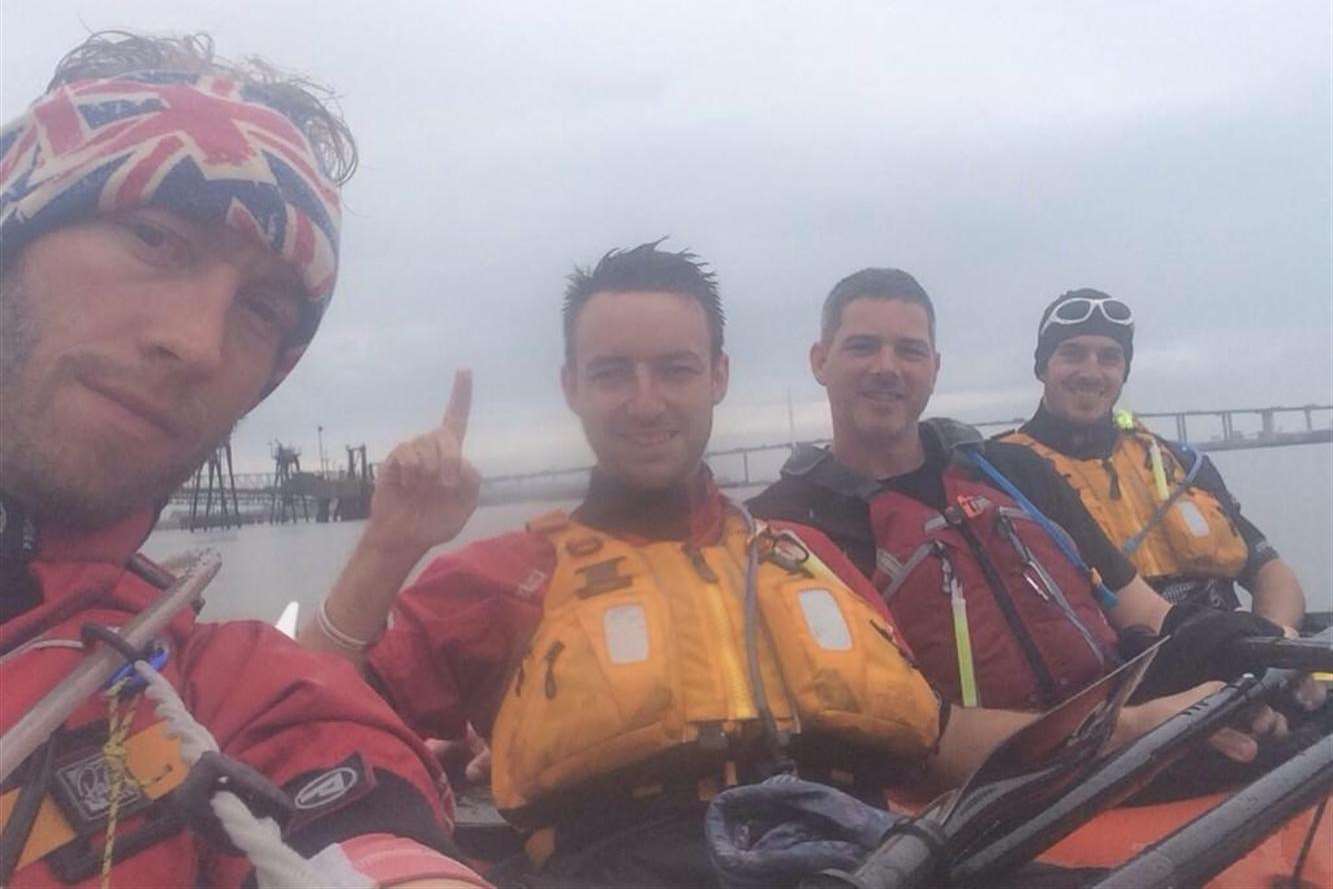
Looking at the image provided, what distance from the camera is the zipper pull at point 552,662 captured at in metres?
1.50

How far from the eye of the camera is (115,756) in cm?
84

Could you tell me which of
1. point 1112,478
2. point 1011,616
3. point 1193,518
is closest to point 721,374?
point 1011,616

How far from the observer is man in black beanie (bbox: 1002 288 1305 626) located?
294 centimetres

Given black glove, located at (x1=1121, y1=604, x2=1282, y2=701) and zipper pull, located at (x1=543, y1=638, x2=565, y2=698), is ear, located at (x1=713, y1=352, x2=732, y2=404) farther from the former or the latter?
black glove, located at (x1=1121, y1=604, x2=1282, y2=701)

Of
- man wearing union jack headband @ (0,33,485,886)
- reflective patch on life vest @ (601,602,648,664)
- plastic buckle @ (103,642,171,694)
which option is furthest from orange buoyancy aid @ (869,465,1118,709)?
plastic buckle @ (103,642,171,694)

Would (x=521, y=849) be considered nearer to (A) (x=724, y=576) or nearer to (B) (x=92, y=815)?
(A) (x=724, y=576)

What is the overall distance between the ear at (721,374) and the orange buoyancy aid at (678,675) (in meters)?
0.26

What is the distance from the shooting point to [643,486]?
1.62 meters

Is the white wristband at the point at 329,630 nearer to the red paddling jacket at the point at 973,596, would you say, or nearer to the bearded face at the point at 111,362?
the bearded face at the point at 111,362

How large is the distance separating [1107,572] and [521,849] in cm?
143

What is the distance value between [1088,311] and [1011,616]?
0.98 metres

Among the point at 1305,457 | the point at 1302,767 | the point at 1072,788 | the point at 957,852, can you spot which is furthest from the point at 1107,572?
the point at 957,852

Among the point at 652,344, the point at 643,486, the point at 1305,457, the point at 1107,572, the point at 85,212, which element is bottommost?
the point at 1107,572

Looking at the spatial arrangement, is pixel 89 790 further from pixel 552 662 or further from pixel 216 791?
pixel 552 662
